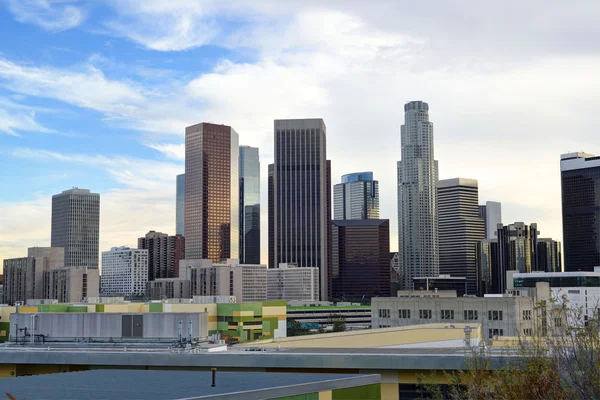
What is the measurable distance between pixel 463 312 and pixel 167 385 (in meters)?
101

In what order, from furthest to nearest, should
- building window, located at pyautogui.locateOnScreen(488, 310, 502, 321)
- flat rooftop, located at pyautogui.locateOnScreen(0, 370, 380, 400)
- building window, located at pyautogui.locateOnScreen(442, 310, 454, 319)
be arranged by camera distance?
building window, located at pyautogui.locateOnScreen(442, 310, 454, 319) < building window, located at pyautogui.locateOnScreen(488, 310, 502, 321) < flat rooftop, located at pyautogui.locateOnScreen(0, 370, 380, 400)

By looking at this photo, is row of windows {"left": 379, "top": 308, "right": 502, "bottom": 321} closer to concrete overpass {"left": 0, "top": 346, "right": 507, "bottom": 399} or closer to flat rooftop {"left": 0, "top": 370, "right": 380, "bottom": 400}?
concrete overpass {"left": 0, "top": 346, "right": 507, "bottom": 399}

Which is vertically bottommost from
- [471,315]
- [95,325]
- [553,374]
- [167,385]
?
[471,315]

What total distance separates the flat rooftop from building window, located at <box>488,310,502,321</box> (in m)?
97.4

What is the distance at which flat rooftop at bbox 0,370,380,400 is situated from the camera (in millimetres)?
19938

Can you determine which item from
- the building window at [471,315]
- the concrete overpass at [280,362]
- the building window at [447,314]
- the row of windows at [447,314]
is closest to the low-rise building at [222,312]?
the row of windows at [447,314]

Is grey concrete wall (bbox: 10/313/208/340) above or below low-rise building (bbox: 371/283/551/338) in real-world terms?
above

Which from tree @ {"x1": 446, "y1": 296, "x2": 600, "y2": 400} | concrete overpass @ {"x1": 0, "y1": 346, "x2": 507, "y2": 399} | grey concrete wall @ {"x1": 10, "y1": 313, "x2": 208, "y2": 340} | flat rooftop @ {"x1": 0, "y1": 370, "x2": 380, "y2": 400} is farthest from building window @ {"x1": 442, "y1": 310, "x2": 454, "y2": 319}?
tree @ {"x1": 446, "y1": 296, "x2": 600, "y2": 400}

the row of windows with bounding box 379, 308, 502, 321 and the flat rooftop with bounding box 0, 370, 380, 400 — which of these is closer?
the flat rooftop with bounding box 0, 370, 380, 400

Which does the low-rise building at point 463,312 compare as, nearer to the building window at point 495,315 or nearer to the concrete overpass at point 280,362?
the building window at point 495,315

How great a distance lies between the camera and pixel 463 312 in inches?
4673

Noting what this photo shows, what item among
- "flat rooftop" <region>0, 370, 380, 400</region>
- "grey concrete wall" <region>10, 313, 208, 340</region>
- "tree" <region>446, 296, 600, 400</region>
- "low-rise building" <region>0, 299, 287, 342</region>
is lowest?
"low-rise building" <region>0, 299, 287, 342</region>

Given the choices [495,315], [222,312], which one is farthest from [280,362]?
[222,312]

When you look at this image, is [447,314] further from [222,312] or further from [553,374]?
[553,374]
